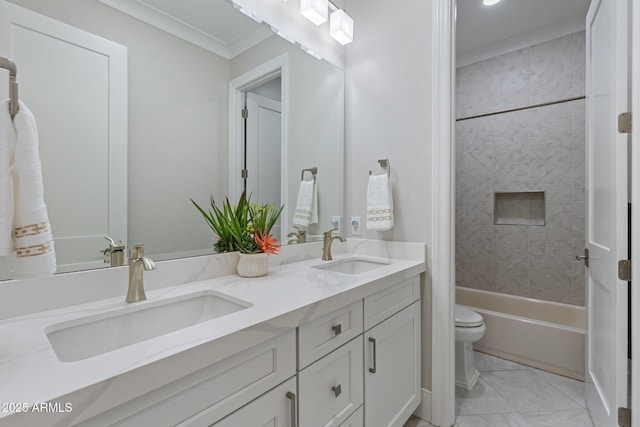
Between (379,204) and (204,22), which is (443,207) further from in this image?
(204,22)

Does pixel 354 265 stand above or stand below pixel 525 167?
below

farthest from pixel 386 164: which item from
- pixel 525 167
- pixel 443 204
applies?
pixel 525 167

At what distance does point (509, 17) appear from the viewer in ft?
7.75

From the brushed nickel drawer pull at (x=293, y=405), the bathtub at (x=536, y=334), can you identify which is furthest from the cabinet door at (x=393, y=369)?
the bathtub at (x=536, y=334)

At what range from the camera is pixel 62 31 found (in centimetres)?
91

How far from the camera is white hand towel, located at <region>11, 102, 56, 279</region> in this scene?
0.61 metres

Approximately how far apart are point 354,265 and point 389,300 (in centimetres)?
48

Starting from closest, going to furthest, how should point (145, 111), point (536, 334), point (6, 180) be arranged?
point (6, 180) → point (145, 111) → point (536, 334)

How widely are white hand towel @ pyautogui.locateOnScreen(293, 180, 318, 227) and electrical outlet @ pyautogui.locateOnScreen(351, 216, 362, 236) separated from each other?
27 centimetres

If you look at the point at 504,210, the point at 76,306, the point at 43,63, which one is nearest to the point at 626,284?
the point at 504,210

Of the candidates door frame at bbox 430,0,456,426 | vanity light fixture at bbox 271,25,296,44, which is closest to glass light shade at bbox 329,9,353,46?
vanity light fixture at bbox 271,25,296,44

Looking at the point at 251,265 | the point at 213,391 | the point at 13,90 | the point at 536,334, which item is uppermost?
the point at 13,90

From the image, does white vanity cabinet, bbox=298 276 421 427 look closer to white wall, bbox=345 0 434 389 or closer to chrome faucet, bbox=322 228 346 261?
white wall, bbox=345 0 434 389

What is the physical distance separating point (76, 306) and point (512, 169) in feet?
10.1
